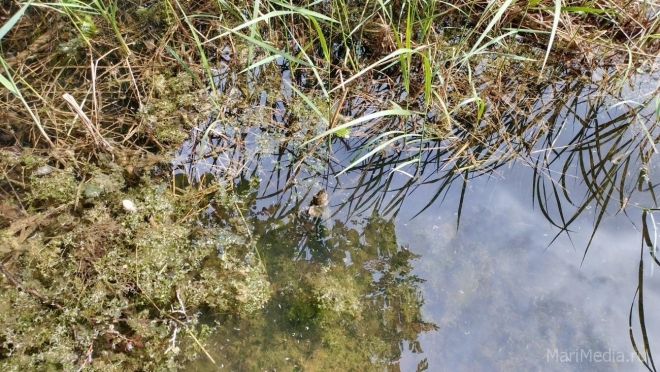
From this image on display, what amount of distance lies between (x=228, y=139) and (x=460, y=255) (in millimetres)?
1217

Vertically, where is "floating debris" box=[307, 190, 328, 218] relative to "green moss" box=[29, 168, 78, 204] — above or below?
above

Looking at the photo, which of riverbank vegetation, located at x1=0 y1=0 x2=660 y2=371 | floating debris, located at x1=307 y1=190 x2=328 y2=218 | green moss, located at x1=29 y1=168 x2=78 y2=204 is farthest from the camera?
floating debris, located at x1=307 y1=190 x2=328 y2=218

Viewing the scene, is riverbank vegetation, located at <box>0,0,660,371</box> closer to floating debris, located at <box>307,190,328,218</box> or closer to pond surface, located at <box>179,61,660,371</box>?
pond surface, located at <box>179,61,660,371</box>

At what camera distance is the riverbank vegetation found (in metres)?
1.94

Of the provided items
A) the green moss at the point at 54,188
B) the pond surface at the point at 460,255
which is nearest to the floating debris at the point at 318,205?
the pond surface at the point at 460,255

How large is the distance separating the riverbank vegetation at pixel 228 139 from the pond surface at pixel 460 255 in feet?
0.06

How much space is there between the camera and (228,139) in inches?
96.2

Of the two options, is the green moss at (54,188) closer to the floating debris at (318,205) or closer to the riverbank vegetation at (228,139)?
the riverbank vegetation at (228,139)

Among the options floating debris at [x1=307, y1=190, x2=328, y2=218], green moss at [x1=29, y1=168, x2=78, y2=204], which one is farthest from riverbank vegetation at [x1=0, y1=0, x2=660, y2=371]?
floating debris at [x1=307, y1=190, x2=328, y2=218]

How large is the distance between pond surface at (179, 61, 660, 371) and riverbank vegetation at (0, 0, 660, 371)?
2cm

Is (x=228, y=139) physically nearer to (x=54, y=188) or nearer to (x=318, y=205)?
(x=318, y=205)

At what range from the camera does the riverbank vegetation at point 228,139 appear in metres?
1.94

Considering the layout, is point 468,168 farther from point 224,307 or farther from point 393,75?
point 224,307

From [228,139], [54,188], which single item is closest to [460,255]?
[228,139]
